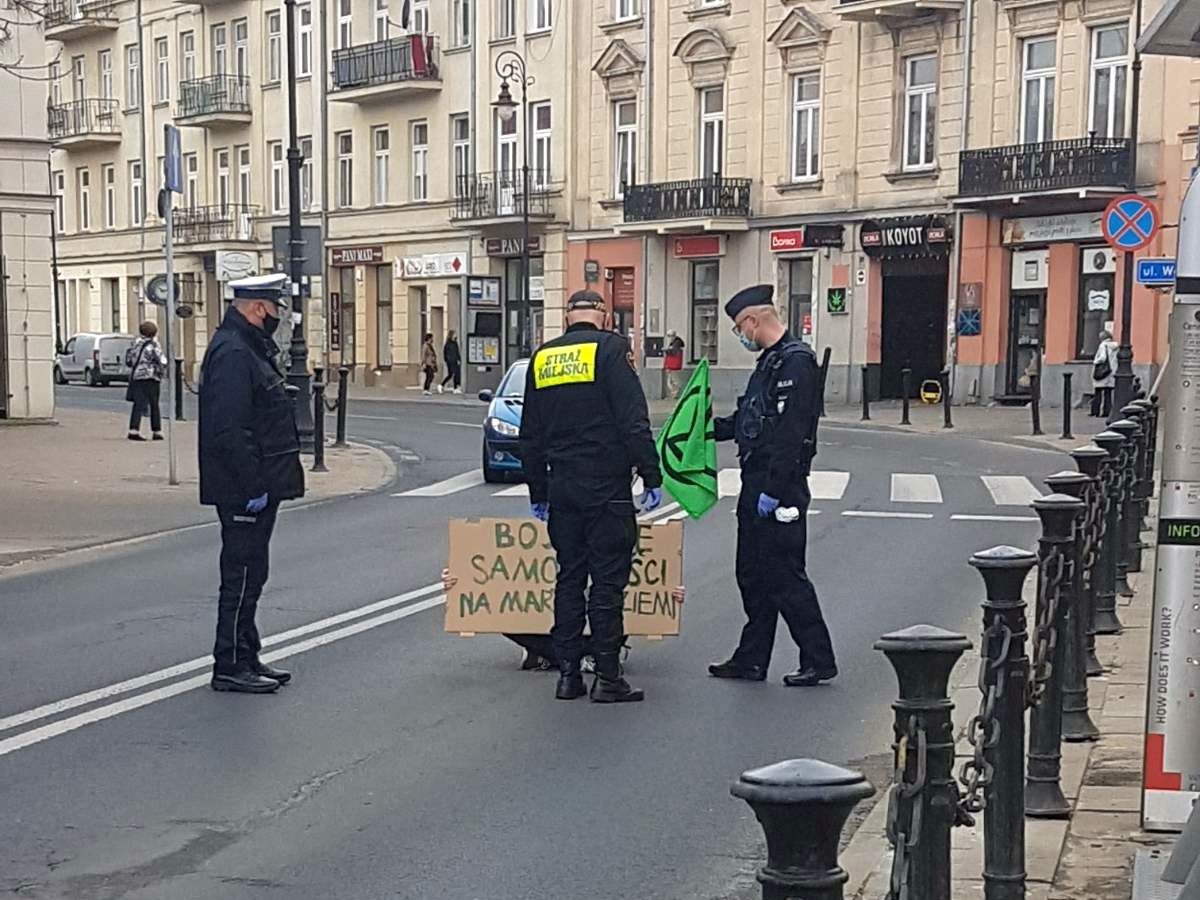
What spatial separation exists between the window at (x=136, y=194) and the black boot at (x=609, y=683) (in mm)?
54163

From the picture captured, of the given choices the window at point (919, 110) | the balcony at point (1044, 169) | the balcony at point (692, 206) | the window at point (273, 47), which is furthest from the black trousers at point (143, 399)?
the window at point (273, 47)

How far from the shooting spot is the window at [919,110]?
35625 mm

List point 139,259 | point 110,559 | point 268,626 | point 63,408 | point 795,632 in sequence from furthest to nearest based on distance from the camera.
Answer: point 139,259 → point 63,408 → point 110,559 → point 268,626 → point 795,632

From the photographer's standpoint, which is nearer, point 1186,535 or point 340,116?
point 1186,535

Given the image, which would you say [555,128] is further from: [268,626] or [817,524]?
[268,626]

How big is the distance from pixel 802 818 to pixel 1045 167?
31886 mm

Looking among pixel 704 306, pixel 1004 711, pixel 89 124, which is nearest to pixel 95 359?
pixel 89 124

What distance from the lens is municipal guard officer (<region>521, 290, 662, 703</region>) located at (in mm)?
7770

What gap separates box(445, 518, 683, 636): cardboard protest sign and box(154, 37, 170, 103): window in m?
52.4

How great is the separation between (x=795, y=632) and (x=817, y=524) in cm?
694

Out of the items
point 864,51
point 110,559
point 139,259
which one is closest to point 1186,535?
point 110,559

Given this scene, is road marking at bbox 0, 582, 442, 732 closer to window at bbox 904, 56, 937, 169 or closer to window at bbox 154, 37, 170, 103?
window at bbox 904, 56, 937, 169

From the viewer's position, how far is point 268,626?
988cm

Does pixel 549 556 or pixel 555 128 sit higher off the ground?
pixel 555 128
